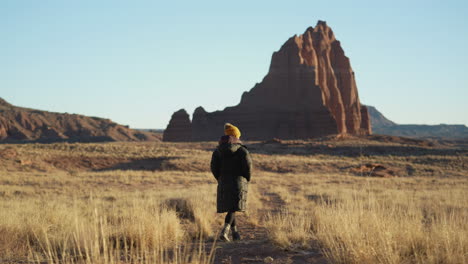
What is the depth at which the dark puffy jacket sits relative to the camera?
698 cm

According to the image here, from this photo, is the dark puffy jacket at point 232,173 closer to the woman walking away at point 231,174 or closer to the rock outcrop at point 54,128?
the woman walking away at point 231,174

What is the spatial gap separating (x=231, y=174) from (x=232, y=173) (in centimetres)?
2

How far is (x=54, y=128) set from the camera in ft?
365

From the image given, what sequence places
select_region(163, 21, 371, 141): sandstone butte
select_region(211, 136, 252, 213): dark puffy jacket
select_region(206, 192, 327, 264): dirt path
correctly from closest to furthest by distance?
select_region(206, 192, 327, 264): dirt path
select_region(211, 136, 252, 213): dark puffy jacket
select_region(163, 21, 371, 141): sandstone butte

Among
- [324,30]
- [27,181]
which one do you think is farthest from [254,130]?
[27,181]

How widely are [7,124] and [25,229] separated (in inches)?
A: 4434

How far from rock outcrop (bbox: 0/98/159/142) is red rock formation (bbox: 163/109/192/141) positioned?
16564 mm

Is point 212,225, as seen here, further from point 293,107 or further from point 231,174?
point 293,107

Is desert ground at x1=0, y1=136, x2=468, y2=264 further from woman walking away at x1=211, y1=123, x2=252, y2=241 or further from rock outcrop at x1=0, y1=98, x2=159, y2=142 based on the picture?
rock outcrop at x1=0, y1=98, x2=159, y2=142

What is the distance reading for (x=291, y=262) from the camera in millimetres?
5230

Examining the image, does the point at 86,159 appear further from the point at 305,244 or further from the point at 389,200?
the point at 305,244

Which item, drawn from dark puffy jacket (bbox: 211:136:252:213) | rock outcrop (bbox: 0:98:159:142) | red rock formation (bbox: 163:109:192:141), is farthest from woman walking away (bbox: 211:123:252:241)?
rock outcrop (bbox: 0:98:159:142)

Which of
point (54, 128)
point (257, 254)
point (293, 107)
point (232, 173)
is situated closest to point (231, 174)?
point (232, 173)

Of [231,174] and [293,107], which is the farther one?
[293,107]
